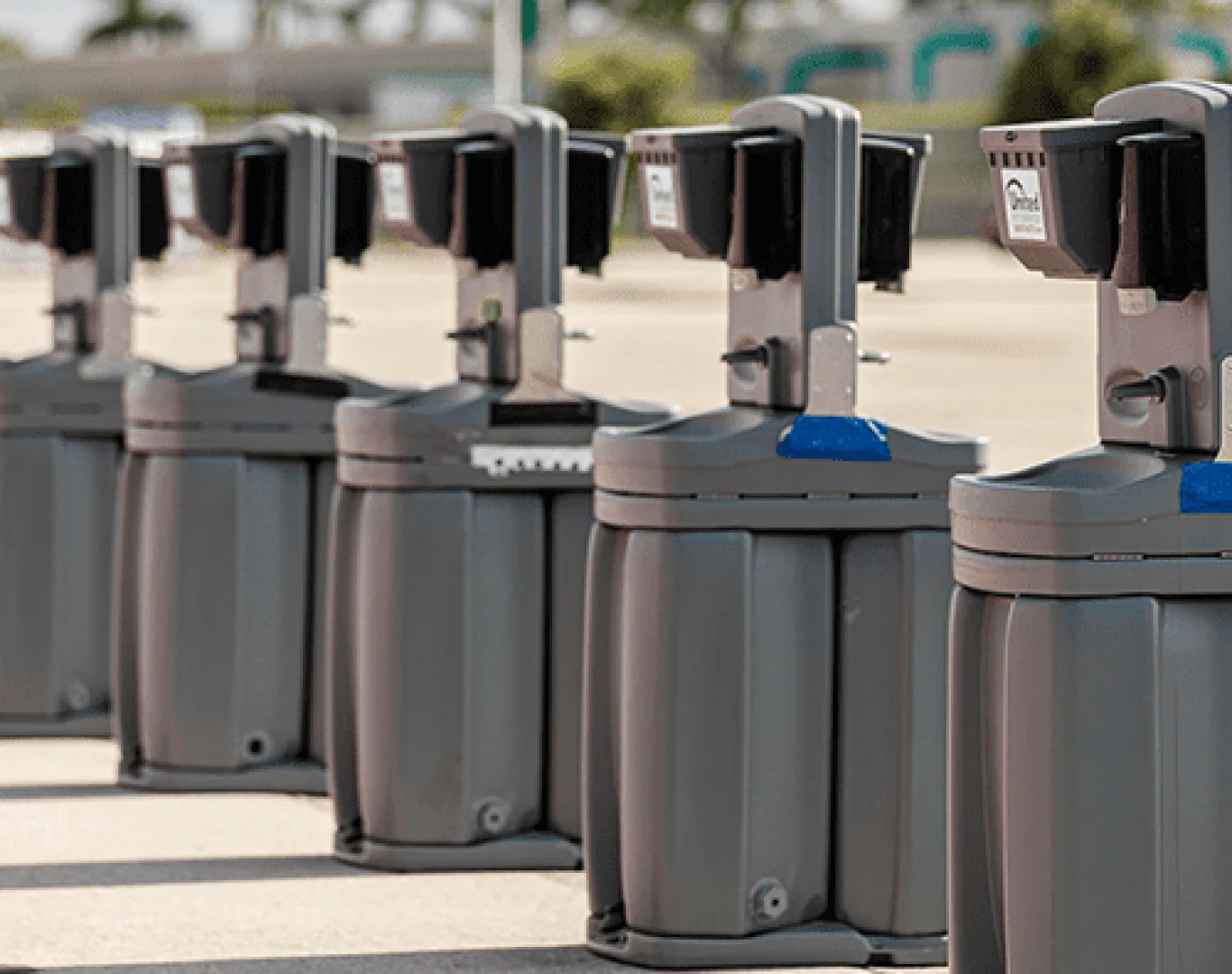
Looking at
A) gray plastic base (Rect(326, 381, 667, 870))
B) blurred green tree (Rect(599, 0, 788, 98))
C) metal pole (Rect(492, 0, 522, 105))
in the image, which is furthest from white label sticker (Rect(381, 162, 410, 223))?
blurred green tree (Rect(599, 0, 788, 98))

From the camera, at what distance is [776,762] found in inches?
170

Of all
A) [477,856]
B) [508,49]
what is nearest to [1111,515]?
[477,856]

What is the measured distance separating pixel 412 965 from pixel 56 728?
8.36 feet

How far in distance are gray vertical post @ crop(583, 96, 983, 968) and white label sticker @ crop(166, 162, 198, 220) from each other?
1832 mm

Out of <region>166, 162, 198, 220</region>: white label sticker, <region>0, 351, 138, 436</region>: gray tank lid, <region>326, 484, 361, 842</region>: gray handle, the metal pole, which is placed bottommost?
<region>326, 484, 361, 842</region>: gray handle

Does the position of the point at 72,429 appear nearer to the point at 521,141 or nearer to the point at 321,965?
the point at 521,141

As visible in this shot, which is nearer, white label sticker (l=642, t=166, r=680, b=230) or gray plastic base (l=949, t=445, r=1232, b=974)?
gray plastic base (l=949, t=445, r=1232, b=974)

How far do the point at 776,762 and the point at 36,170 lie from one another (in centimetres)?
329

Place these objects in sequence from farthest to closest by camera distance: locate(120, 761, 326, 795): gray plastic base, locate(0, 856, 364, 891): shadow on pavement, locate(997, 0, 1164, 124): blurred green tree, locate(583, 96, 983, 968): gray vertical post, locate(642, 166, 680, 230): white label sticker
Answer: locate(997, 0, 1164, 124): blurred green tree
locate(120, 761, 326, 795): gray plastic base
locate(0, 856, 364, 891): shadow on pavement
locate(642, 166, 680, 230): white label sticker
locate(583, 96, 983, 968): gray vertical post

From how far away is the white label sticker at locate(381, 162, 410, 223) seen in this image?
202 inches

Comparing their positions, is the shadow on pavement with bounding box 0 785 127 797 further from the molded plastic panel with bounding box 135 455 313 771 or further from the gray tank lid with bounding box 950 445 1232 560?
the gray tank lid with bounding box 950 445 1232 560

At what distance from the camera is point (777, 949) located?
14.2 ft

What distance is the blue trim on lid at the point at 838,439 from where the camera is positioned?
426 cm

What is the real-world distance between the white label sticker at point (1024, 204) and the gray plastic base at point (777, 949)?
1.36m
